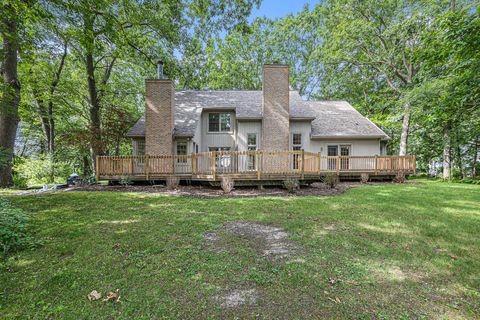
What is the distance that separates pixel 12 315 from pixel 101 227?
8.38 feet

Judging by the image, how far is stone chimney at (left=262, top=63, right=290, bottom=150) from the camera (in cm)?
1336

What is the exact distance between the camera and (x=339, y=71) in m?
20.0

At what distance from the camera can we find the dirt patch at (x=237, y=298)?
2.31 m

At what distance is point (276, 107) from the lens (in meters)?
13.4

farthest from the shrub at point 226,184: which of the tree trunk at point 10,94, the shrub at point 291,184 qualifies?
the tree trunk at point 10,94

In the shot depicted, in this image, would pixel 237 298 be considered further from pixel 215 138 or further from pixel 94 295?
pixel 215 138

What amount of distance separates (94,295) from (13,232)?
288cm

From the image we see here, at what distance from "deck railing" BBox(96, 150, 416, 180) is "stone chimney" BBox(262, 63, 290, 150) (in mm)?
2945

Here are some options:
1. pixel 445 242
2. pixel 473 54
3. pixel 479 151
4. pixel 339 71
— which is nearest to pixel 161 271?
pixel 445 242

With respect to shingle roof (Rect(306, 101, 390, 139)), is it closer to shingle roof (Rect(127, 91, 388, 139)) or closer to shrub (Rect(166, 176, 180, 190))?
shingle roof (Rect(127, 91, 388, 139))

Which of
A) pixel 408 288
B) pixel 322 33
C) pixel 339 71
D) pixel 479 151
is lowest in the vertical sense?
pixel 408 288

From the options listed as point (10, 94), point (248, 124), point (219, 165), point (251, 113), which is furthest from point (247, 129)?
point (10, 94)

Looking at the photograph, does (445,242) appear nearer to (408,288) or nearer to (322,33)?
A: (408,288)

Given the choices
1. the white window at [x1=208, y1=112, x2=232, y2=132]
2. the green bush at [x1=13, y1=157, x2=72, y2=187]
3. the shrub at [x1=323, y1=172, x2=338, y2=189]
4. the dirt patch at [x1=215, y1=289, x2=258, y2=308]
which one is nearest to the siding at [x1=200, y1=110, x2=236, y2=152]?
the white window at [x1=208, y1=112, x2=232, y2=132]
